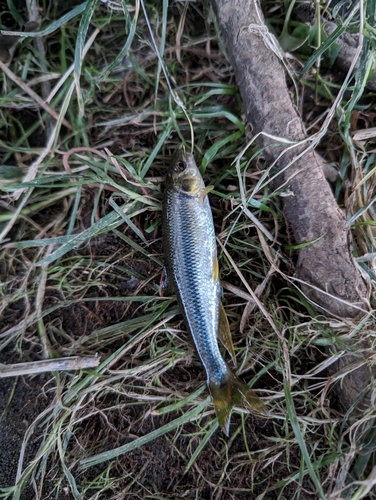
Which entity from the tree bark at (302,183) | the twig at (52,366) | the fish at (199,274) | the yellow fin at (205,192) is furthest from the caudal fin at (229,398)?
the yellow fin at (205,192)

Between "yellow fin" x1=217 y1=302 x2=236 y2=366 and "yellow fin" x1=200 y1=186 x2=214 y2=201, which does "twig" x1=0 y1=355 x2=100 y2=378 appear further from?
"yellow fin" x1=200 y1=186 x2=214 y2=201

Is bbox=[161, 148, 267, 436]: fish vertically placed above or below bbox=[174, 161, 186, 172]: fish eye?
below

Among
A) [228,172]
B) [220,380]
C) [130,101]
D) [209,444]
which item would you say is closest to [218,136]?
[228,172]

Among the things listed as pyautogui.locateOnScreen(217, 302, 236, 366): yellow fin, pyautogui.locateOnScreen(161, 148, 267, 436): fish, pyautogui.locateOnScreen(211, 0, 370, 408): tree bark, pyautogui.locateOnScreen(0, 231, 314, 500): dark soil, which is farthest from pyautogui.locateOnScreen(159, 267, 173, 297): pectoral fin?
pyautogui.locateOnScreen(211, 0, 370, 408): tree bark

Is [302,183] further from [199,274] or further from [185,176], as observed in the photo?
[199,274]

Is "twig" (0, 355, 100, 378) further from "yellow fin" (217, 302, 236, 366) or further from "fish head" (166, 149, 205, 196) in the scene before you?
"fish head" (166, 149, 205, 196)

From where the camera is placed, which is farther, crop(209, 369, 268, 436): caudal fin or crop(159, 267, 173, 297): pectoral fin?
crop(159, 267, 173, 297): pectoral fin

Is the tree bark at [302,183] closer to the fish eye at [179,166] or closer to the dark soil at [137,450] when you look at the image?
the fish eye at [179,166]

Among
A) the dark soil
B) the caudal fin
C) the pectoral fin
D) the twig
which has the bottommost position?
the dark soil
